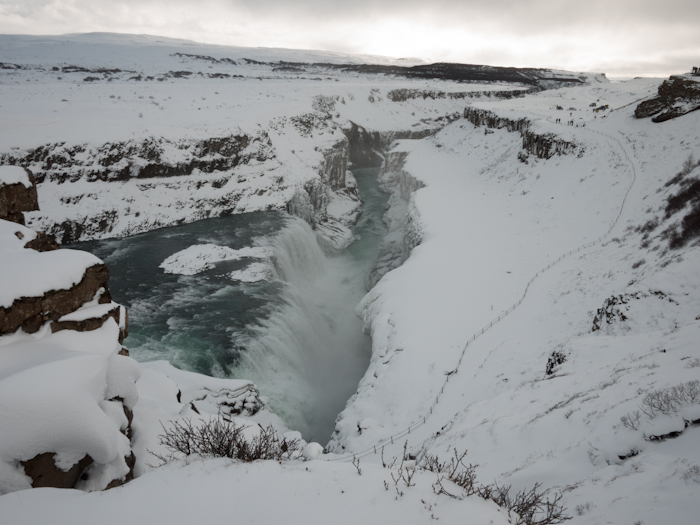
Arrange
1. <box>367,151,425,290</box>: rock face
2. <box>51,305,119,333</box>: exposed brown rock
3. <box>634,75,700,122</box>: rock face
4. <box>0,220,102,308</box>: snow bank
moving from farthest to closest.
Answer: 1. <box>634,75,700,122</box>: rock face
2. <box>367,151,425,290</box>: rock face
3. <box>51,305,119,333</box>: exposed brown rock
4. <box>0,220,102,308</box>: snow bank

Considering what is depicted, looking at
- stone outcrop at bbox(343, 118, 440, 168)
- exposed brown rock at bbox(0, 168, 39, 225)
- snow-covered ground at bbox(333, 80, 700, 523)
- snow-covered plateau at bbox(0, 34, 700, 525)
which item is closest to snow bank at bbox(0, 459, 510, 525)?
snow-covered plateau at bbox(0, 34, 700, 525)

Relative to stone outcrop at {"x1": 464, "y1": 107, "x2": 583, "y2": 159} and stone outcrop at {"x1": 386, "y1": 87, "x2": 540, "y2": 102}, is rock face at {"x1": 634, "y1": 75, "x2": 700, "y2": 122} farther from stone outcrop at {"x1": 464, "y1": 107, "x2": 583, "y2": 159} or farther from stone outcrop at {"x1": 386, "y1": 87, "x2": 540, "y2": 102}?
stone outcrop at {"x1": 386, "y1": 87, "x2": 540, "y2": 102}

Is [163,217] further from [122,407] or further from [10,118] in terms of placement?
[122,407]

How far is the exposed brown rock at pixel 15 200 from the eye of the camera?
32.9 feet

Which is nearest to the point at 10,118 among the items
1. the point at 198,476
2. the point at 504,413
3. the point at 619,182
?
the point at 198,476

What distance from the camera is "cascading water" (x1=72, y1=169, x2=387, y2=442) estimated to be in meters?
17.8

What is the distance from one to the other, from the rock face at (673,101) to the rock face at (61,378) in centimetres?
4405

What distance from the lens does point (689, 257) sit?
43.4 feet

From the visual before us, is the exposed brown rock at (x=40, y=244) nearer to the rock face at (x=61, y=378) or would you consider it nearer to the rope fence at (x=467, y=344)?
the rock face at (x=61, y=378)

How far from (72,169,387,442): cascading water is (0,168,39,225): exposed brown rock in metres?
8.33

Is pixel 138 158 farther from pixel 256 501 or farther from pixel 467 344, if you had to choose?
pixel 256 501

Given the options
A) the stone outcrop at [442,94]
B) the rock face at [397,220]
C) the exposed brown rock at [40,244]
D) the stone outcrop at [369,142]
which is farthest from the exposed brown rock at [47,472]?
the stone outcrop at [442,94]

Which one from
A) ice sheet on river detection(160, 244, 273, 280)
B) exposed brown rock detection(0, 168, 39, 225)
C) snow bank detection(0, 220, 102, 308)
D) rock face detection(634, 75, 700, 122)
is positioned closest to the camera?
snow bank detection(0, 220, 102, 308)

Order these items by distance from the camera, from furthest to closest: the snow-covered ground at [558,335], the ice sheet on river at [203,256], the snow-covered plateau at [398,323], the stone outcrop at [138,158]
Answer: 1. the stone outcrop at [138,158]
2. the ice sheet on river at [203,256]
3. the snow-covered ground at [558,335]
4. the snow-covered plateau at [398,323]
